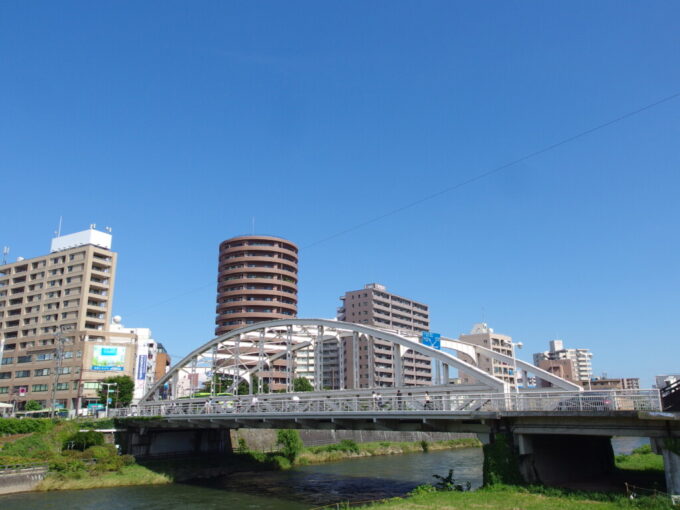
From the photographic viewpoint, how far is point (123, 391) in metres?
70.2

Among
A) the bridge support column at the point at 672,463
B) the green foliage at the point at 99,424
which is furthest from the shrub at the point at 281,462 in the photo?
the bridge support column at the point at 672,463

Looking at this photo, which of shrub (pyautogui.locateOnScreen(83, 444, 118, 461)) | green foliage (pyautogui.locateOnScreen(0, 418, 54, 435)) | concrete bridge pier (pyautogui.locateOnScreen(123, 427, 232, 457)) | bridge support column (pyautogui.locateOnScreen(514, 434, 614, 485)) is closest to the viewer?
bridge support column (pyautogui.locateOnScreen(514, 434, 614, 485))

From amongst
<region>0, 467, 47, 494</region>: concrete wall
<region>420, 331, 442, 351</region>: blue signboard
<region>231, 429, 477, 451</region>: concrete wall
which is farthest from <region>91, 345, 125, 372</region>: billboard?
<region>420, 331, 442, 351</region>: blue signboard

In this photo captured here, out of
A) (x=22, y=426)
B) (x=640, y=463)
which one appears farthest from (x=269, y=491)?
(x=640, y=463)

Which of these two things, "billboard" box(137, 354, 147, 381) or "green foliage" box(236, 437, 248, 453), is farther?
"billboard" box(137, 354, 147, 381)

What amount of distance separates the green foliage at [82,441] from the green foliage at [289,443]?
16889 mm

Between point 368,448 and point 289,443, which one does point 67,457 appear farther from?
point 368,448

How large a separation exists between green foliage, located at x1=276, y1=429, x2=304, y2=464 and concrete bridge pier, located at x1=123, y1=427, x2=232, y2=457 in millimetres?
5186

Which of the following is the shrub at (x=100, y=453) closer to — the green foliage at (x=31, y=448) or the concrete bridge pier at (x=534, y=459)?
the green foliage at (x=31, y=448)

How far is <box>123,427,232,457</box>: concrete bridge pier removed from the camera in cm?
4822

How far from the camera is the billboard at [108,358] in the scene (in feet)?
261

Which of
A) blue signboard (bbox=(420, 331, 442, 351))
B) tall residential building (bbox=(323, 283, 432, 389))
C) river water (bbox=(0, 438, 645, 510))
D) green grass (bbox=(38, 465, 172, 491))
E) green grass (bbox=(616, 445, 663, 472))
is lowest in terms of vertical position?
river water (bbox=(0, 438, 645, 510))

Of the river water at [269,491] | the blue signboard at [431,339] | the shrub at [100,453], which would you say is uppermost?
the blue signboard at [431,339]

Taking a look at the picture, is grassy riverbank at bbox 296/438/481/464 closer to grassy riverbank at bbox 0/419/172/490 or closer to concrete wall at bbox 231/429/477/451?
concrete wall at bbox 231/429/477/451
